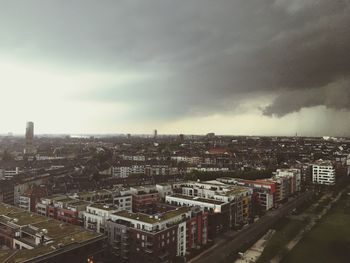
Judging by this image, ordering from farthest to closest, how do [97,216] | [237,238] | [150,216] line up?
[237,238]
[97,216]
[150,216]

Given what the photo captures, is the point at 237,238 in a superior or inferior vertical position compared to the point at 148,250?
inferior

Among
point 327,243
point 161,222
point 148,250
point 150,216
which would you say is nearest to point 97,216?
point 150,216

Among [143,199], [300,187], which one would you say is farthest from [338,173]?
A: [143,199]

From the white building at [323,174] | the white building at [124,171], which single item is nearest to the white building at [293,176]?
the white building at [323,174]

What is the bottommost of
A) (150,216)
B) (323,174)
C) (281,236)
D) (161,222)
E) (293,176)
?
(281,236)

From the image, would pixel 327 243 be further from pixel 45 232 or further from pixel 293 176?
pixel 293 176

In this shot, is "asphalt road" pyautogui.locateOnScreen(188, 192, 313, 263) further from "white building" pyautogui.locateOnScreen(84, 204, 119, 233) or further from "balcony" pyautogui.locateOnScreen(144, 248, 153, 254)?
"white building" pyautogui.locateOnScreen(84, 204, 119, 233)
